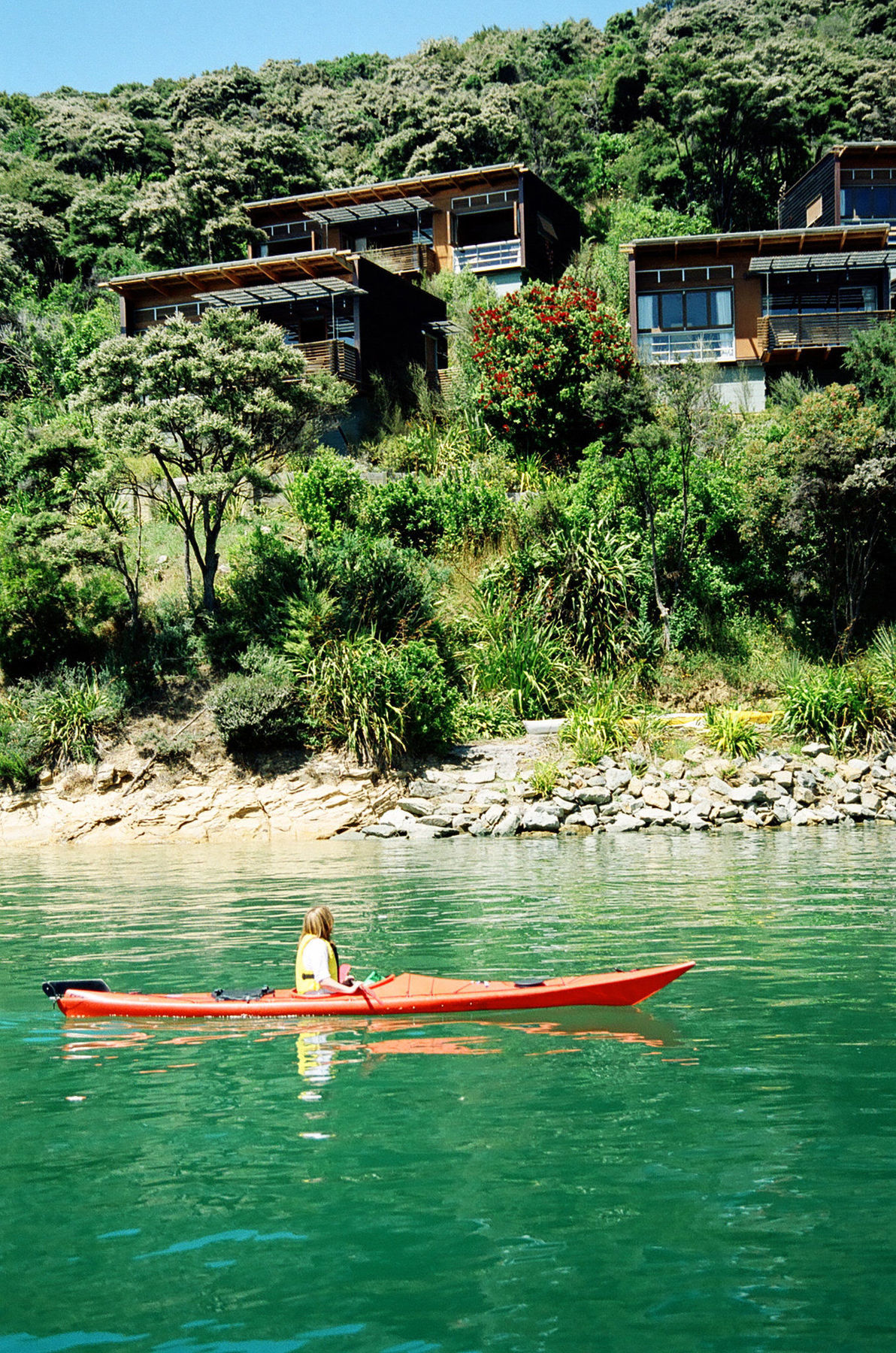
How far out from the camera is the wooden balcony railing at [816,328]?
3134 centimetres

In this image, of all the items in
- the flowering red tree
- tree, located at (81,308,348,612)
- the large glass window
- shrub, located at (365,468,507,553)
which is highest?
the large glass window

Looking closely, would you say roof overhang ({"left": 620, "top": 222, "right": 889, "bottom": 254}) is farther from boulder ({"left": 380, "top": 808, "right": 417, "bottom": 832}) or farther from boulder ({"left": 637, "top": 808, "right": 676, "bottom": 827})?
boulder ({"left": 380, "top": 808, "right": 417, "bottom": 832})

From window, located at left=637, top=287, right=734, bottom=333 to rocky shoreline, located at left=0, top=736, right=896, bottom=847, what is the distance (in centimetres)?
1728

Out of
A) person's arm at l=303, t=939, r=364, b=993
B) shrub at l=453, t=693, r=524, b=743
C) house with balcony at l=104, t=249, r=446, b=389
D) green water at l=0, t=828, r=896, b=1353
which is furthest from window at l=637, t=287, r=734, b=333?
person's arm at l=303, t=939, r=364, b=993

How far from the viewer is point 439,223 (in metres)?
40.5

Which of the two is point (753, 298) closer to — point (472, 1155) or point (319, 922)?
point (319, 922)

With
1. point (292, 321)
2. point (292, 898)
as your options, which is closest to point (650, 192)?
point (292, 321)

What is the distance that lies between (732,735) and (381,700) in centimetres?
667

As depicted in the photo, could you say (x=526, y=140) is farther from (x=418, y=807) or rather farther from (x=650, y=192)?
(x=418, y=807)

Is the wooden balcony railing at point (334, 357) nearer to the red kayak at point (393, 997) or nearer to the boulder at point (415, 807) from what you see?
the boulder at point (415, 807)

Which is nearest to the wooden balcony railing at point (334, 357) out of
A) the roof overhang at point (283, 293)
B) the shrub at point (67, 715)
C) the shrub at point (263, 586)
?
the roof overhang at point (283, 293)

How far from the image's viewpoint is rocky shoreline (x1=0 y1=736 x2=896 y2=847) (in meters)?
18.7

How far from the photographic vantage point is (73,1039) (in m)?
7.76

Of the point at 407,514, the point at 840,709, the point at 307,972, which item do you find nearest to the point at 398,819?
the point at 840,709
